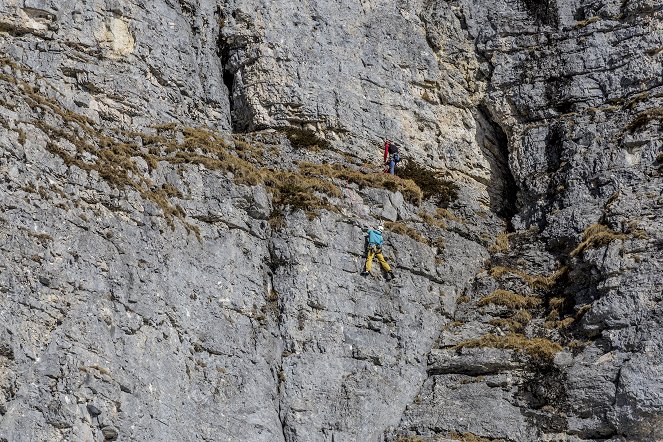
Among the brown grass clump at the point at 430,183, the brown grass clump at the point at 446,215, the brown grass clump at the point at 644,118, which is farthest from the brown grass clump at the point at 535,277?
the brown grass clump at the point at 644,118

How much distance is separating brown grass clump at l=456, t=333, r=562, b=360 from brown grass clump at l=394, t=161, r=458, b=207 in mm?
6659

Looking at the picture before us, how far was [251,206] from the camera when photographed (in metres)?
36.3

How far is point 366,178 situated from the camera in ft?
128

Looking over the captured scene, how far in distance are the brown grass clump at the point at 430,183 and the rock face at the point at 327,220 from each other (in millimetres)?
163

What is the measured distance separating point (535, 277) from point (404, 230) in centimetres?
425

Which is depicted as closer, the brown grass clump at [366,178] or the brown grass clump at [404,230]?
the brown grass clump at [404,230]

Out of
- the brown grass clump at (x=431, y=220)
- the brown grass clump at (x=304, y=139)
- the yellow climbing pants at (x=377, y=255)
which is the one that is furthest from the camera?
the brown grass clump at (x=304, y=139)

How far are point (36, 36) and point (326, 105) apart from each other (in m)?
9.64

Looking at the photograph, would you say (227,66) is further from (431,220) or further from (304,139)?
(431,220)

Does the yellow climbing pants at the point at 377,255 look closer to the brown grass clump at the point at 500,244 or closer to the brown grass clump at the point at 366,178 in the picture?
the brown grass clump at the point at 366,178

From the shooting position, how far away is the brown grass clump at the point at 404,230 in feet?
126

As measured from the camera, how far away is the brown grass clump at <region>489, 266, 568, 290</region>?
37.8 m

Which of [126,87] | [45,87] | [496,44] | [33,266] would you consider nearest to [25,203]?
[33,266]

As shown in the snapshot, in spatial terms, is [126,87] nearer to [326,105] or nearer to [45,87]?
[45,87]
